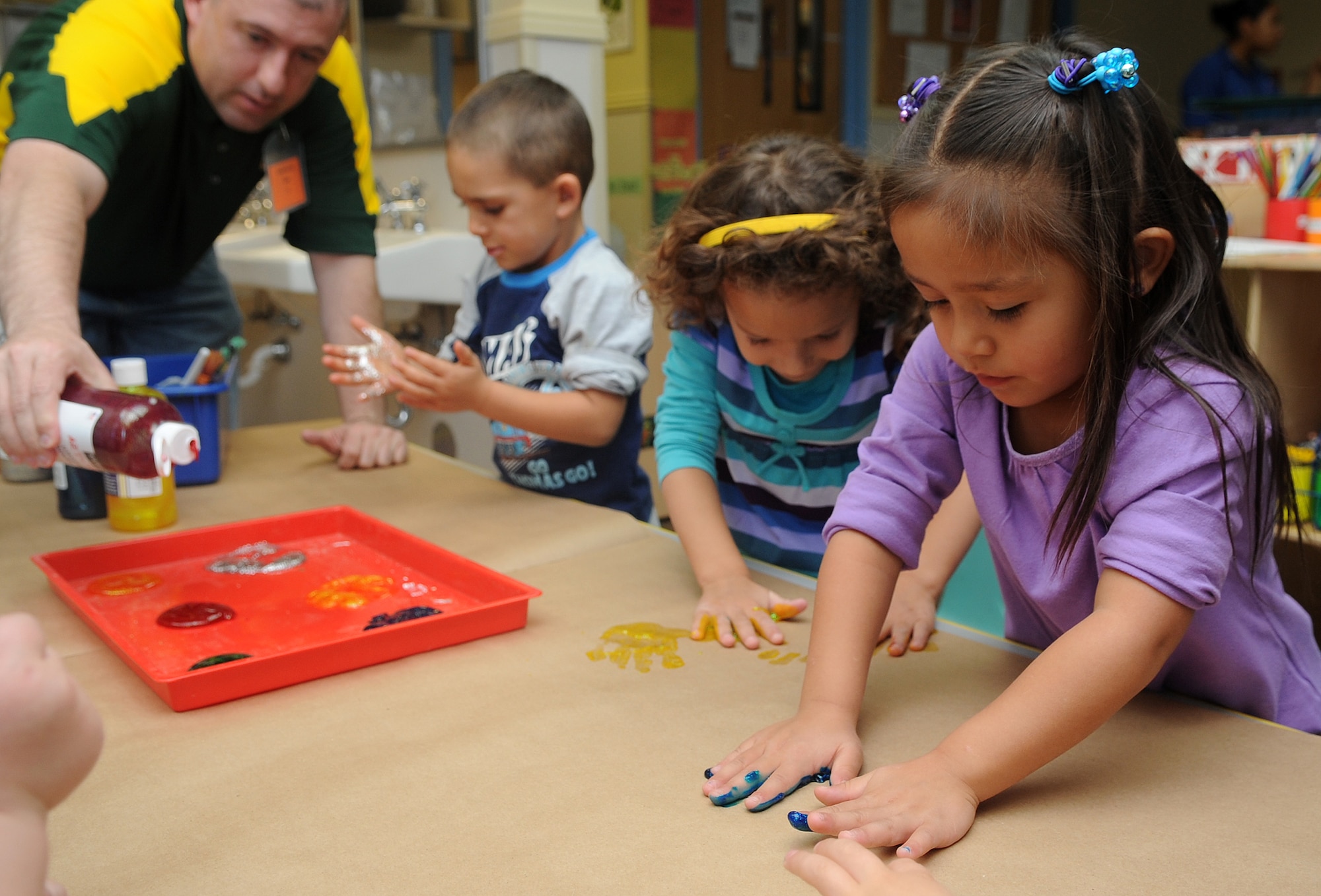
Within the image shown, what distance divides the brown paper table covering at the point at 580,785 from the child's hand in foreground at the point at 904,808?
15 mm

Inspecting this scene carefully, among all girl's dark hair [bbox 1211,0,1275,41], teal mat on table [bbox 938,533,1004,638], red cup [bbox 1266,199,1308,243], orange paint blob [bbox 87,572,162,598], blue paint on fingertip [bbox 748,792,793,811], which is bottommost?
teal mat on table [bbox 938,533,1004,638]

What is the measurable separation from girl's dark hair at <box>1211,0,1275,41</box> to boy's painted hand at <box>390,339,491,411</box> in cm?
421

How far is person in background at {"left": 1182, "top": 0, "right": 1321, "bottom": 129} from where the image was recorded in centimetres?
414

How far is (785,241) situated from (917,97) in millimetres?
252

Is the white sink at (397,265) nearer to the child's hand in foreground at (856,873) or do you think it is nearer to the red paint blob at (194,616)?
the red paint blob at (194,616)

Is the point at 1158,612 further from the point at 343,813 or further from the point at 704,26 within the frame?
the point at 704,26

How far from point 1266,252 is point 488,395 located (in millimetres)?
1082

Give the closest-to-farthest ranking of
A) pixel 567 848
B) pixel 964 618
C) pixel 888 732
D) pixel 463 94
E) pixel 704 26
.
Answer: pixel 567 848 < pixel 888 732 < pixel 964 618 < pixel 463 94 < pixel 704 26

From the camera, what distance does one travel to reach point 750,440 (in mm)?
1203

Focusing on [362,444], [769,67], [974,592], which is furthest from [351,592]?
[769,67]

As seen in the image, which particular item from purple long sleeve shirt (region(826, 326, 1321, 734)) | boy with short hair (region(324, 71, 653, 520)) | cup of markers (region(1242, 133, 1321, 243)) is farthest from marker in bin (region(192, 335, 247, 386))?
cup of markers (region(1242, 133, 1321, 243))

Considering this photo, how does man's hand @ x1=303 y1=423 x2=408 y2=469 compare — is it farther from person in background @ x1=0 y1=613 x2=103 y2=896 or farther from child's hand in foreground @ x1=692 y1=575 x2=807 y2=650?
person in background @ x1=0 y1=613 x2=103 y2=896

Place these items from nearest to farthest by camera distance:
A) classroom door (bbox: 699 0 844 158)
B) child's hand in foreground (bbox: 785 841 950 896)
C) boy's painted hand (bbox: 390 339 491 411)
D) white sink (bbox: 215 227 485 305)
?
child's hand in foreground (bbox: 785 841 950 896), boy's painted hand (bbox: 390 339 491 411), white sink (bbox: 215 227 485 305), classroom door (bbox: 699 0 844 158)

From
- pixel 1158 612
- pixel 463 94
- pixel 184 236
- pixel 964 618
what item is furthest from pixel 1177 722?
pixel 463 94
